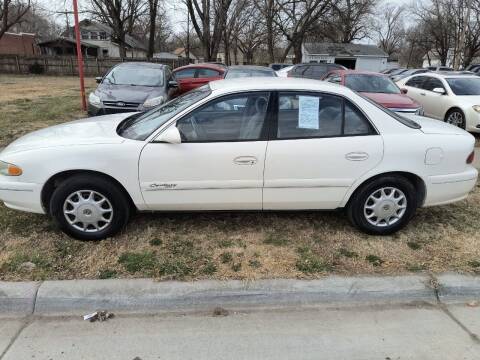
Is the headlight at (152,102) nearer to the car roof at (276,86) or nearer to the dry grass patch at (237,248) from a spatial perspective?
the dry grass patch at (237,248)

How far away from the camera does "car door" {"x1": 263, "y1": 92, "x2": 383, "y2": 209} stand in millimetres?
3744

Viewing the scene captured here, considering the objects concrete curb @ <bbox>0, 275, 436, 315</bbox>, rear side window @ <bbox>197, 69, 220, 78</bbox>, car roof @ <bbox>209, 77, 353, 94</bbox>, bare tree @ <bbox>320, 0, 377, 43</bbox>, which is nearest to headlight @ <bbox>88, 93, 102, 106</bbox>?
car roof @ <bbox>209, 77, 353, 94</bbox>

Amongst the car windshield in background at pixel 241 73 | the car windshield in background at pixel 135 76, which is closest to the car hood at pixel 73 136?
the car windshield in background at pixel 135 76

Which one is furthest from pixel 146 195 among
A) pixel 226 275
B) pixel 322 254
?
pixel 322 254

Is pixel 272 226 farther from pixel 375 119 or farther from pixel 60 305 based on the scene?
pixel 60 305

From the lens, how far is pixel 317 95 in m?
3.88

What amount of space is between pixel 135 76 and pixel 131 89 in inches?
37.2

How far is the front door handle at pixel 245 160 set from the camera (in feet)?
12.1

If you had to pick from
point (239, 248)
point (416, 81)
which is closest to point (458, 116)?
point (416, 81)

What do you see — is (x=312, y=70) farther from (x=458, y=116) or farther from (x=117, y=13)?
(x=117, y=13)

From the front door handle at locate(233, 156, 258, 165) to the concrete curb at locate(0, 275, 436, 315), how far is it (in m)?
1.05

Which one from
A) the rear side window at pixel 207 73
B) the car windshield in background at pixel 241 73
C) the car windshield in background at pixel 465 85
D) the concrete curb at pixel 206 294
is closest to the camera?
the concrete curb at pixel 206 294

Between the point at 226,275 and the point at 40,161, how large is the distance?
6.25ft

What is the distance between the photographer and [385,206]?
4004mm
